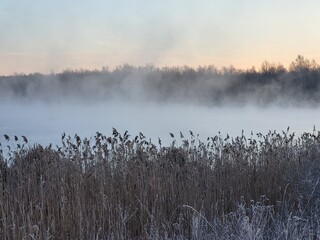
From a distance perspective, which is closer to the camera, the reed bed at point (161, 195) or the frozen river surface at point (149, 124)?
the reed bed at point (161, 195)

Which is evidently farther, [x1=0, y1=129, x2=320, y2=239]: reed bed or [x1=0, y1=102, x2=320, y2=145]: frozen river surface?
[x1=0, y1=102, x2=320, y2=145]: frozen river surface

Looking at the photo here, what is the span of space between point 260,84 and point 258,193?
57075 millimetres

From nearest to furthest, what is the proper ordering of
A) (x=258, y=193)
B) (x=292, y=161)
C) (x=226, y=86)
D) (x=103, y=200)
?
(x=103, y=200)
(x=258, y=193)
(x=292, y=161)
(x=226, y=86)

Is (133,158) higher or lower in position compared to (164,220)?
higher

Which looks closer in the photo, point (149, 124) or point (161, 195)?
point (161, 195)

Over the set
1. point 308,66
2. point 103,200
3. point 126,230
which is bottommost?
point 126,230

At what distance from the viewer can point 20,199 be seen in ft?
17.5

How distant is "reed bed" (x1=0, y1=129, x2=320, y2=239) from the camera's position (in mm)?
Answer: 4859

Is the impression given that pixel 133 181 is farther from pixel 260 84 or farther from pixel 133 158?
pixel 260 84

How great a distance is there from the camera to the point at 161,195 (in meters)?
5.86

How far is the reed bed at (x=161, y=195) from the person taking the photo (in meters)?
4.86

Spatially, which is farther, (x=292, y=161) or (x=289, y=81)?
(x=289, y=81)

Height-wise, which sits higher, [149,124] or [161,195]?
[149,124]

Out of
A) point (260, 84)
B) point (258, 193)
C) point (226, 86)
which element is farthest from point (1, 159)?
point (260, 84)
